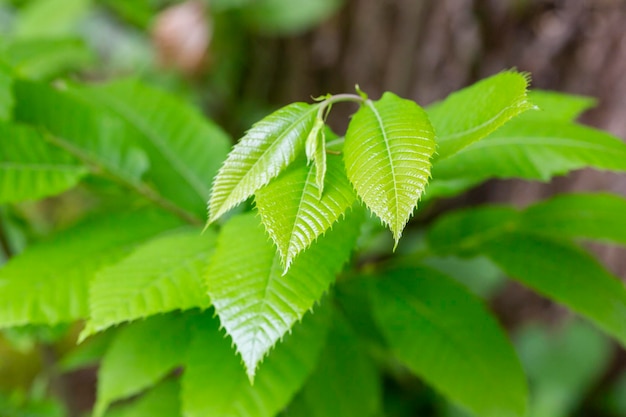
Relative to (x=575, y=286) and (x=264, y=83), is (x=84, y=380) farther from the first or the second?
(x=575, y=286)

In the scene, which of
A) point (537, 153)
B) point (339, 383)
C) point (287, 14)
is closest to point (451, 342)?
point (339, 383)

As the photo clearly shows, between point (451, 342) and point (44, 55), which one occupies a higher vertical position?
point (44, 55)

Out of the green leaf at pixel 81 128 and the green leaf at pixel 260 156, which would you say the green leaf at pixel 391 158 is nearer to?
the green leaf at pixel 260 156

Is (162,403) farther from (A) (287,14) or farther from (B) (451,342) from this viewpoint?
(A) (287,14)

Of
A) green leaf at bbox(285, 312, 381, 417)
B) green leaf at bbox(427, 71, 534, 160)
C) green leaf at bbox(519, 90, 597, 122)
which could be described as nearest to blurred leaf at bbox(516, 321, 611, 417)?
green leaf at bbox(285, 312, 381, 417)

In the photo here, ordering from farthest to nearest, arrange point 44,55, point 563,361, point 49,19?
point 563,361, point 49,19, point 44,55

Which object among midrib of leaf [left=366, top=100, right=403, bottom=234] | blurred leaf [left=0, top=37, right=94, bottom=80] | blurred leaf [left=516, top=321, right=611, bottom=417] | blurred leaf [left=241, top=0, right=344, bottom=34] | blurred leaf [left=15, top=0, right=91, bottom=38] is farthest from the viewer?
blurred leaf [left=241, top=0, right=344, bottom=34]

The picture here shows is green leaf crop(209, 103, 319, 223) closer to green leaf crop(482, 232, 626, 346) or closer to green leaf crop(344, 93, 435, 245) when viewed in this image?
green leaf crop(344, 93, 435, 245)
